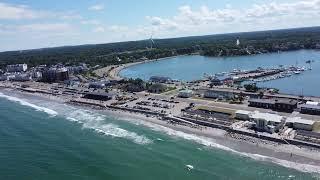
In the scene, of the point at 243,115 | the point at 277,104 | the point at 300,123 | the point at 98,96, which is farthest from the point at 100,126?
the point at 300,123

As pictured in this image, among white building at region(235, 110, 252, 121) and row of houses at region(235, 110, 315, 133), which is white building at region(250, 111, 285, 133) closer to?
row of houses at region(235, 110, 315, 133)

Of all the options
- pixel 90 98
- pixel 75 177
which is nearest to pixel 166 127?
pixel 75 177

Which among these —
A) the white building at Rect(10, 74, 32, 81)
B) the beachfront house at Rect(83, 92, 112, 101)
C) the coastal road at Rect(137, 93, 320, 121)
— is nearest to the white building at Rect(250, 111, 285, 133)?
the coastal road at Rect(137, 93, 320, 121)

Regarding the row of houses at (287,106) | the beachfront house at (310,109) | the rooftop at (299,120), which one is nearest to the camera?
the rooftop at (299,120)

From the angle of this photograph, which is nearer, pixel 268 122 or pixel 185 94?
pixel 268 122

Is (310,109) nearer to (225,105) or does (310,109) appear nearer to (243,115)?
(243,115)

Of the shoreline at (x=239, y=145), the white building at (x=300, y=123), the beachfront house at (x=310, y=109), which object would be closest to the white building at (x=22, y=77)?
the shoreline at (x=239, y=145)

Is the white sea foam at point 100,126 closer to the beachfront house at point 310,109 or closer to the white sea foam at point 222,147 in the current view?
the white sea foam at point 222,147
